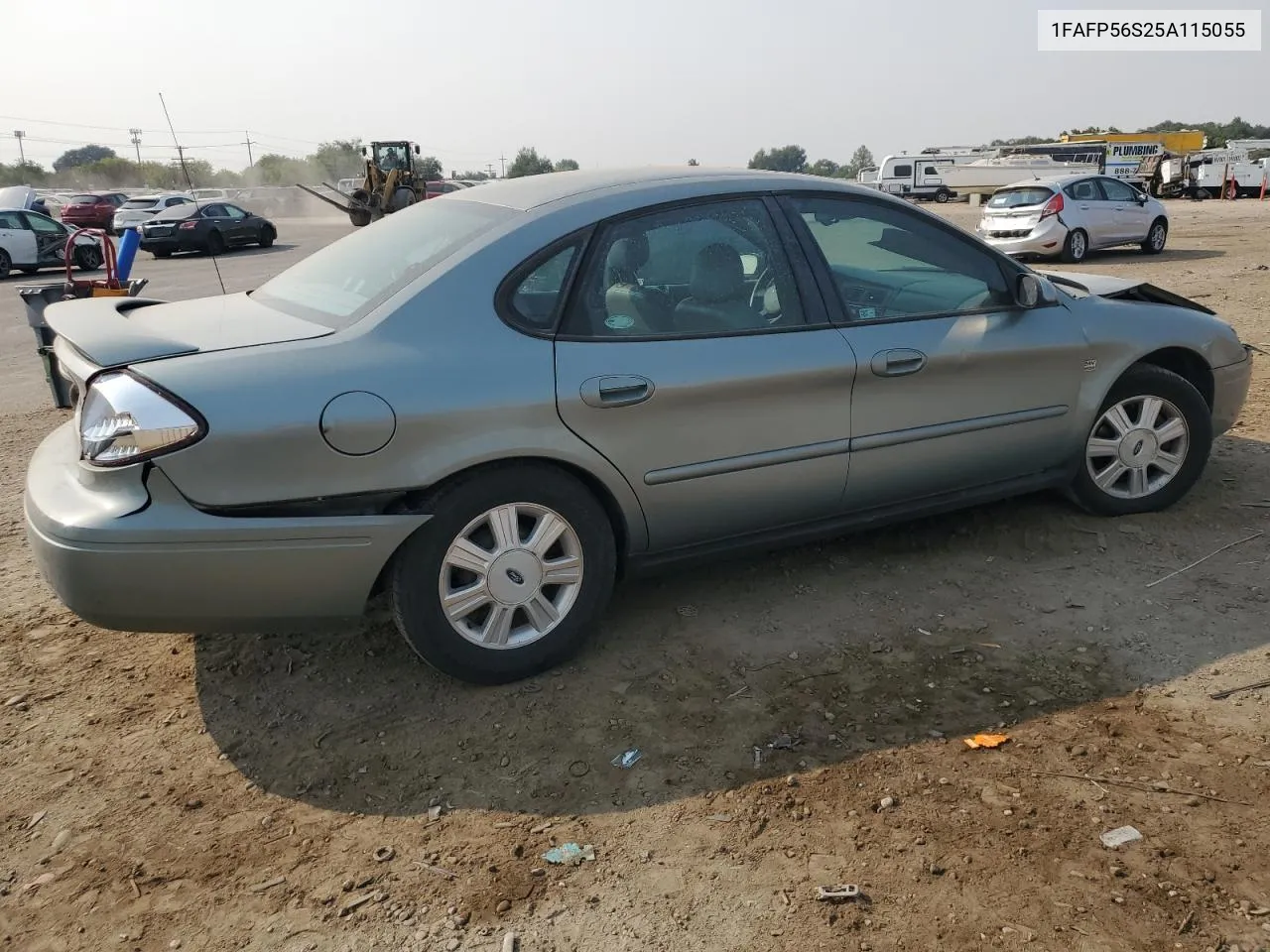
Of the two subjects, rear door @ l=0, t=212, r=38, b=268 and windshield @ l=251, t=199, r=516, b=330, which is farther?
rear door @ l=0, t=212, r=38, b=268

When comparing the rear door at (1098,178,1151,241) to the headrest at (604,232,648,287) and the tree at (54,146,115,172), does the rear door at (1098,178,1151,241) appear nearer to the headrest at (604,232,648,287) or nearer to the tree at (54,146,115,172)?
the headrest at (604,232,648,287)

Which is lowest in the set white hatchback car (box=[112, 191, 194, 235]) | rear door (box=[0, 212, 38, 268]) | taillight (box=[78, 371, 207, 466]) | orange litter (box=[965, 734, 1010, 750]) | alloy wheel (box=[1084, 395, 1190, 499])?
orange litter (box=[965, 734, 1010, 750])

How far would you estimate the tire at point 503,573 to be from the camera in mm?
3121

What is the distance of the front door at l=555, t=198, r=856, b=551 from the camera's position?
11.0 feet

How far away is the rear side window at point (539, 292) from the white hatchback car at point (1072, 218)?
15475 millimetres

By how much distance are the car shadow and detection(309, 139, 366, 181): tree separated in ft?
278

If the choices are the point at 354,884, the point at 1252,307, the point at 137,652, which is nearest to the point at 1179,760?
the point at 354,884

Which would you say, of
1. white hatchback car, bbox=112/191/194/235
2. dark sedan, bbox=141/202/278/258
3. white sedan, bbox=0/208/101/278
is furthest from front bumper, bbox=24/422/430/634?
white hatchback car, bbox=112/191/194/235

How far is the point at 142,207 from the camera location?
111ft

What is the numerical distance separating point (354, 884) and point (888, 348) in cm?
257

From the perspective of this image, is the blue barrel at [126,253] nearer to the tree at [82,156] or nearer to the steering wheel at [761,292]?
the steering wheel at [761,292]

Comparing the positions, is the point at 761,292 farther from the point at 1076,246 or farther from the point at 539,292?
the point at 1076,246

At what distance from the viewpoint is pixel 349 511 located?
302 centimetres

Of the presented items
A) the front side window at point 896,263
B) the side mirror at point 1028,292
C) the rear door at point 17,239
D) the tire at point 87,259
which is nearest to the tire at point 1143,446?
the side mirror at point 1028,292
